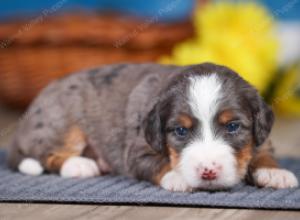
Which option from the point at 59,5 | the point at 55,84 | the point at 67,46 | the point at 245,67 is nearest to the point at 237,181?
the point at 55,84

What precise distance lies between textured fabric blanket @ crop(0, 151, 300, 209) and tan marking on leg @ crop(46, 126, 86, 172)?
36 centimetres

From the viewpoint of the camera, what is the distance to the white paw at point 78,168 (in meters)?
4.91

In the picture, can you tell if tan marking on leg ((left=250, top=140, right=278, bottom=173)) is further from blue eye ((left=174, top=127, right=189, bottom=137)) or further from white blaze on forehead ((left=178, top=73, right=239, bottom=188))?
blue eye ((left=174, top=127, right=189, bottom=137))

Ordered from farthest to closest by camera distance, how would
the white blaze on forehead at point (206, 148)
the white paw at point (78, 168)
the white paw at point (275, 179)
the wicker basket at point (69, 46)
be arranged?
the wicker basket at point (69, 46) → the white paw at point (78, 168) → the white paw at point (275, 179) → the white blaze on forehead at point (206, 148)

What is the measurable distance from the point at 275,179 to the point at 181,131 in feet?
2.26

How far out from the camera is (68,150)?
5.17 m

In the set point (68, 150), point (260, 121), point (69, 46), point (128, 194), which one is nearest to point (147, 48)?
point (69, 46)

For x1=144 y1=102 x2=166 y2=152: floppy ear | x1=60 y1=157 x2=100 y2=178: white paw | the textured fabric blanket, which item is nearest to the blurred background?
x1=60 y1=157 x2=100 y2=178: white paw

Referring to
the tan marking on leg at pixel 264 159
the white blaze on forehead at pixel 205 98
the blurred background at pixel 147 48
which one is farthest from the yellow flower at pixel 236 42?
the white blaze on forehead at pixel 205 98

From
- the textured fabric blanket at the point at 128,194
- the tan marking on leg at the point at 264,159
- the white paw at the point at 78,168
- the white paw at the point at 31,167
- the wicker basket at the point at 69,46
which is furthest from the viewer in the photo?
the wicker basket at the point at 69,46

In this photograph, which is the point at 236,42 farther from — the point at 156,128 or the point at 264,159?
the point at 156,128

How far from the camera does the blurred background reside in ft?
24.9

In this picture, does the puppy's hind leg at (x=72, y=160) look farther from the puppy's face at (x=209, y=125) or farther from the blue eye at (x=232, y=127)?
the blue eye at (x=232, y=127)

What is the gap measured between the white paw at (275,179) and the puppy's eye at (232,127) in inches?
15.2
